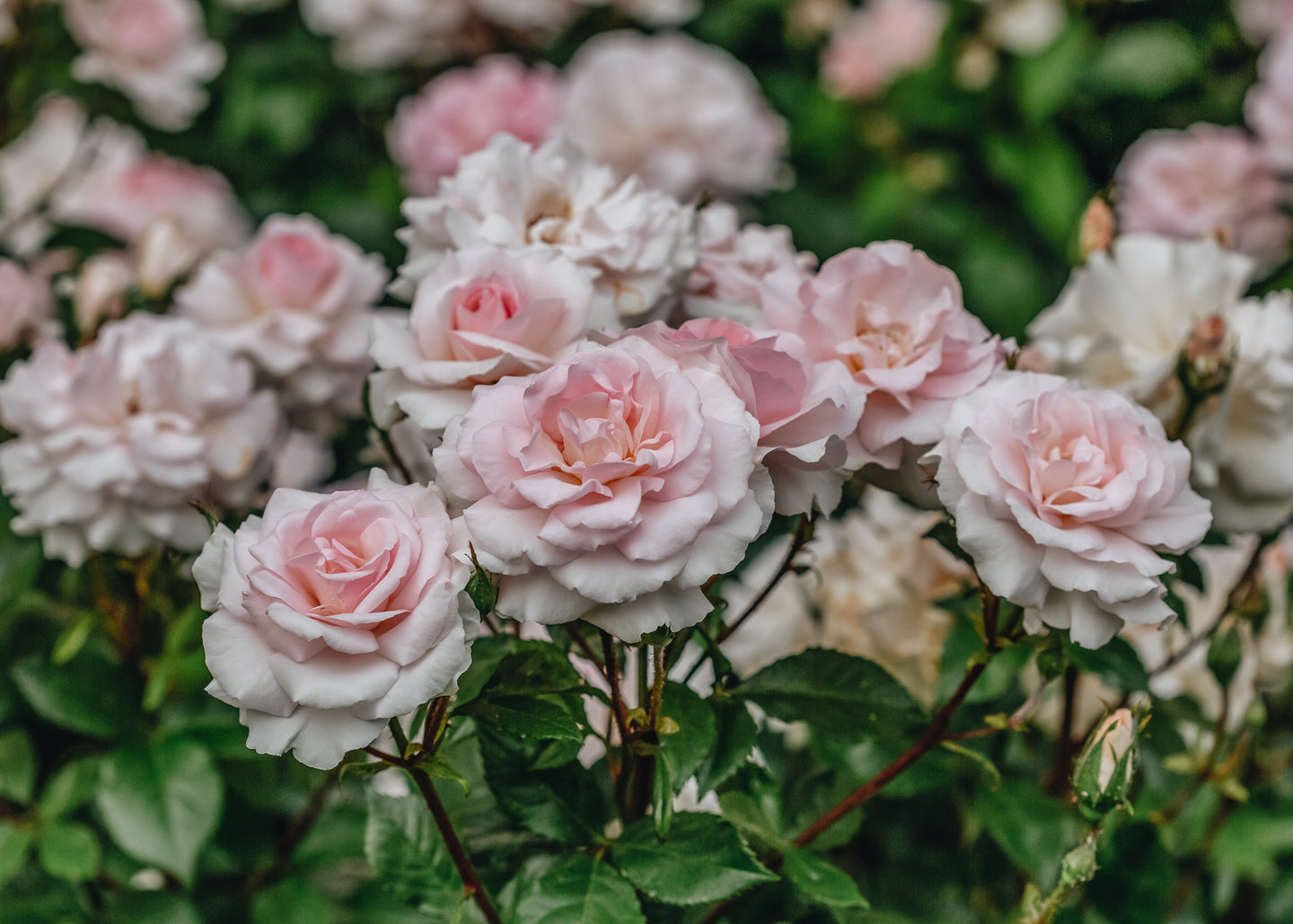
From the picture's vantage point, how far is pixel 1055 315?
769 millimetres

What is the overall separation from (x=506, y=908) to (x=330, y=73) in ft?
5.37

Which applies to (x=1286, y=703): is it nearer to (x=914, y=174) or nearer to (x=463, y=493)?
(x=463, y=493)

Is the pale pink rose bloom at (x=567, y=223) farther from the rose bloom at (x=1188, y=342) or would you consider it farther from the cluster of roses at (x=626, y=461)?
the rose bloom at (x=1188, y=342)

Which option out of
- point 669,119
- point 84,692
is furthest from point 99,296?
point 669,119

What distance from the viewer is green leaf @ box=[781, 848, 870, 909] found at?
21.1 inches

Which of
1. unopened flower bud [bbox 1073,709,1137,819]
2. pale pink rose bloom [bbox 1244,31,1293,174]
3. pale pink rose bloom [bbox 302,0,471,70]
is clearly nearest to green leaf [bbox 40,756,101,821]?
unopened flower bud [bbox 1073,709,1137,819]

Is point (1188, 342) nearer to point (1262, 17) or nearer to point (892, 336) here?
point (892, 336)

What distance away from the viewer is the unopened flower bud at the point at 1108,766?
0.50m

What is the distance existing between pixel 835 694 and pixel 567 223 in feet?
0.93

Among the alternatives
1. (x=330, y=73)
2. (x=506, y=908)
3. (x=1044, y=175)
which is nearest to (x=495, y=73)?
(x=330, y=73)

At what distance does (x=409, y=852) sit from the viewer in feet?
1.96

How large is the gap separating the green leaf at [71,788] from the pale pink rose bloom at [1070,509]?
24.2 inches

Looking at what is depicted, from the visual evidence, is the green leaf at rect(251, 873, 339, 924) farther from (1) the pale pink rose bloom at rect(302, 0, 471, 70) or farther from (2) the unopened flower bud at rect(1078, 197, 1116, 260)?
(1) the pale pink rose bloom at rect(302, 0, 471, 70)

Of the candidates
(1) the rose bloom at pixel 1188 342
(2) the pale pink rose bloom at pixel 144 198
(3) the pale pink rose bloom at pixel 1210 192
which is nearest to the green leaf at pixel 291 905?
(1) the rose bloom at pixel 1188 342
